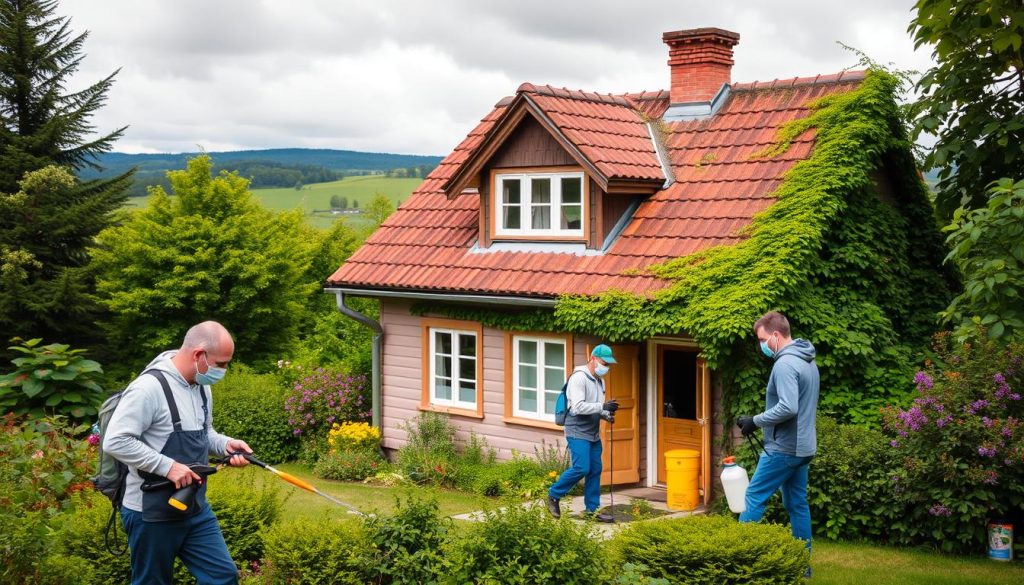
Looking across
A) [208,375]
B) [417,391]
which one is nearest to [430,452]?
[417,391]

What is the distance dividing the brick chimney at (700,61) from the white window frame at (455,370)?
513 cm

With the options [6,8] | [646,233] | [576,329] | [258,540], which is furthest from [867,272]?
[6,8]

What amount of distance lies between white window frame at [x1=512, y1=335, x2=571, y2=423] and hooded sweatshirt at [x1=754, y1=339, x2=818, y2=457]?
6132 millimetres

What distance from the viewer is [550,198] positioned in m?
16.1

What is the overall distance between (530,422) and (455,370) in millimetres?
1669

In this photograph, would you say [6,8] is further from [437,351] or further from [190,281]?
[437,351]

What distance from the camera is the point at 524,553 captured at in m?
7.67

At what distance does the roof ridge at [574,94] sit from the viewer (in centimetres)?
1605

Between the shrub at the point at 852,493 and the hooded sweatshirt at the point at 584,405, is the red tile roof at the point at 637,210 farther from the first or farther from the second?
the shrub at the point at 852,493

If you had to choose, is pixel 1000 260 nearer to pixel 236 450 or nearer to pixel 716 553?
pixel 716 553

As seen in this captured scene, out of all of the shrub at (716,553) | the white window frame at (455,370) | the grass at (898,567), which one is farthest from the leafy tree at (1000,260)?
the white window frame at (455,370)

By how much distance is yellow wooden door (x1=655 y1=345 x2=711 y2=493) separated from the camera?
48.2 feet

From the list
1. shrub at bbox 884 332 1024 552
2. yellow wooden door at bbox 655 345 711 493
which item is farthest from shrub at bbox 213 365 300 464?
shrub at bbox 884 332 1024 552

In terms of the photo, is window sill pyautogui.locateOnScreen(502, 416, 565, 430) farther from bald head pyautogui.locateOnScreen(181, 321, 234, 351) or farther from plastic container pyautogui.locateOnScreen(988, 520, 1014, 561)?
bald head pyautogui.locateOnScreen(181, 321, 234, 351)
